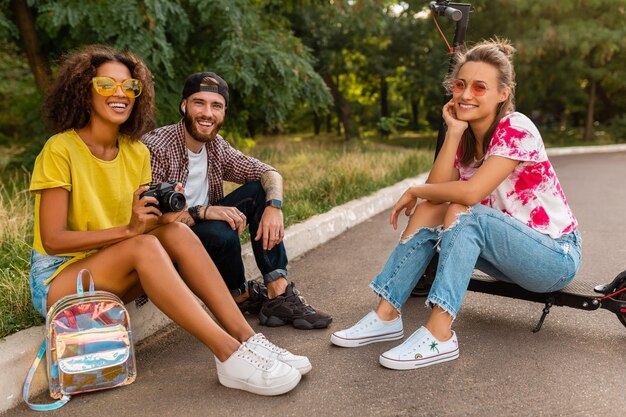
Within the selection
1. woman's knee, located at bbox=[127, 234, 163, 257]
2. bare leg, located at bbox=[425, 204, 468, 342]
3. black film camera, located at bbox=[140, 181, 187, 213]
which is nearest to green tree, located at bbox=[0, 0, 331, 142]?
black film camera, located at bbox=[140, 181, 187, 213]

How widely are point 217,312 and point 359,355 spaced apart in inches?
30.6

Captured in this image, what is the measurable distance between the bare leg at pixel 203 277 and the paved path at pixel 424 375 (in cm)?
29

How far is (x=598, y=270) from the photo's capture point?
4609mm

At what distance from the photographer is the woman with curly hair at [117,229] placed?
8.98 feet

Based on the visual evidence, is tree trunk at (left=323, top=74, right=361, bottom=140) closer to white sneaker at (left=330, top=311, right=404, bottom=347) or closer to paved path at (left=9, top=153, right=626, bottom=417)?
paved path at (left=9, top=153, right=626, bottom=417)

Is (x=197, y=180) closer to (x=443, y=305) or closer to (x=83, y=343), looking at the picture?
(x=83, y=343)

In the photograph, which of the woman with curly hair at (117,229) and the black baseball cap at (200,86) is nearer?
the woman with curly hair at (117,229)

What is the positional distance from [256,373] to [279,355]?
7.2 inches

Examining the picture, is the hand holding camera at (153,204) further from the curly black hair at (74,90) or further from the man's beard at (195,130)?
the man's beard at (195,130)

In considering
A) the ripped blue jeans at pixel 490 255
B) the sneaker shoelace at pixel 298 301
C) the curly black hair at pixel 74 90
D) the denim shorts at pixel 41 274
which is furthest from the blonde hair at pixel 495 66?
the denim shorts at pixel 41 274

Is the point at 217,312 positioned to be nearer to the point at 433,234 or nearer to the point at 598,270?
the point at 433,234

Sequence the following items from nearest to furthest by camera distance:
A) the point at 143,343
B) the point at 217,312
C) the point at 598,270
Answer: the point at 217,312, the point at 143,343, the point at 598,270

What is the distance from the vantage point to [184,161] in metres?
3.65

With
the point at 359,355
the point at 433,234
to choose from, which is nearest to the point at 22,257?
the point at 359,355
